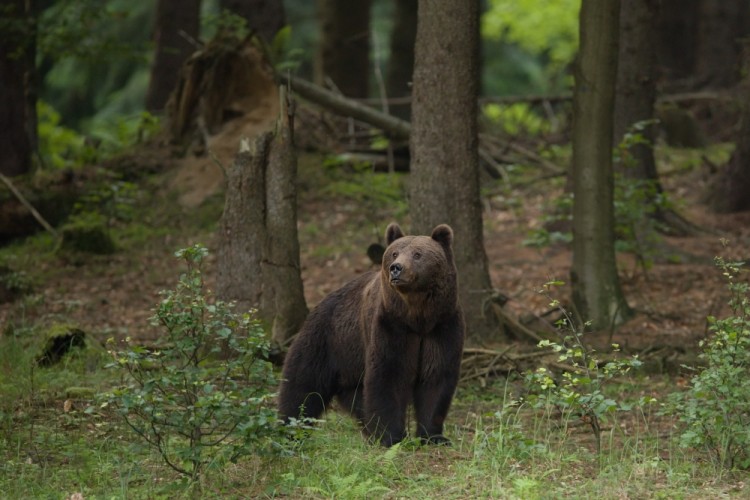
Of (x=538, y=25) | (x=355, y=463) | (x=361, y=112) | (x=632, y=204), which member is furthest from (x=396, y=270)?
(x=538, y=25)

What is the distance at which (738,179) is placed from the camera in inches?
625

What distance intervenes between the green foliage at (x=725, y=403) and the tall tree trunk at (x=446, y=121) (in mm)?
3491

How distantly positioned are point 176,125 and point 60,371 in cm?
795

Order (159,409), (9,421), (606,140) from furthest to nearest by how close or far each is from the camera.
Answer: (606,140) → (9,421) → (159,409)

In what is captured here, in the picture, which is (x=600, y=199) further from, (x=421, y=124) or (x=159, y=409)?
(x=159, y=409)

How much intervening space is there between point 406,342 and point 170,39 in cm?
1334

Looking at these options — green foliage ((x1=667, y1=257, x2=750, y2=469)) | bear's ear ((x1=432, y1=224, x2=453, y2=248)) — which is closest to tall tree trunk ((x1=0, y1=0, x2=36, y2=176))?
bear's ear ((x1=432, y1=224, x2=453, y2=248))

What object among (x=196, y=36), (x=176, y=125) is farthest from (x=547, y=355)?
(x=196, y=36)

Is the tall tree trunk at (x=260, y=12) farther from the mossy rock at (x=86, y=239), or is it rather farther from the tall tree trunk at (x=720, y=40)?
the tall tree trunk at (x=720, y=40)

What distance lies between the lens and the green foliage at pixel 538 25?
3298cm

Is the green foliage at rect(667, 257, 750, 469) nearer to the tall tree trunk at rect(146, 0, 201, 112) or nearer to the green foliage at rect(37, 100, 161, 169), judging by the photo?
the green foliage at rect(37, 100, 161, 169)

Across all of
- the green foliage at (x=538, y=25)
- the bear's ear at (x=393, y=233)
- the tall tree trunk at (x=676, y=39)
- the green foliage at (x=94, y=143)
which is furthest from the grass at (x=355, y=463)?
the green foliage at (x=538, y=25)

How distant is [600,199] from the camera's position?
415 inches

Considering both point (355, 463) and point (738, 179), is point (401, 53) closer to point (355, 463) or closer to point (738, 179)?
point (738, 179)
